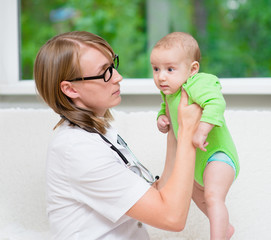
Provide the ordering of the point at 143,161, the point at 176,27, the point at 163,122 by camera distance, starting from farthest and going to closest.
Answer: the point at 176,27, the point at 143,161, the point at 163,122

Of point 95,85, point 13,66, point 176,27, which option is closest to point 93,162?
point 95,85

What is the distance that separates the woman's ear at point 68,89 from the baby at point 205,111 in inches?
11.3

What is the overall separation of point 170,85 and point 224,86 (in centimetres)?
109

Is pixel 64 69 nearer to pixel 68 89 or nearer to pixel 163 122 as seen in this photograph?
pixel 68 89

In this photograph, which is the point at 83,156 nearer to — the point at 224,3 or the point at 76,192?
the point at 76,192

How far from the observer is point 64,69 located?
4.38ft

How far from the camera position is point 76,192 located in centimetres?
131

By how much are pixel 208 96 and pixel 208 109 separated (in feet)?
0.14

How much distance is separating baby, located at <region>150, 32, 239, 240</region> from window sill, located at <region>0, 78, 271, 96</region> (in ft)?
3.25

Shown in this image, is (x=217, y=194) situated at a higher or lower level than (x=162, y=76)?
lower

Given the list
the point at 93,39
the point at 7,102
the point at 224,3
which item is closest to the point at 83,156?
the point at 93,39

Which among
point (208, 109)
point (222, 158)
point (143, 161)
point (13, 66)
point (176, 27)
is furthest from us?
point (176, 27)

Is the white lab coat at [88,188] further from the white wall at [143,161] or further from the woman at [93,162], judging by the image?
the white wall at [143,161]

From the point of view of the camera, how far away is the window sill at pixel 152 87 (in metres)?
2.28
